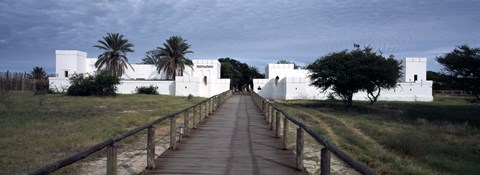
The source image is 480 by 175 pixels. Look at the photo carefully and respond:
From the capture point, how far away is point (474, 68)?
3334cm

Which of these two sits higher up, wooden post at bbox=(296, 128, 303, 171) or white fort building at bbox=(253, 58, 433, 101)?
white fort building at bbox=(253, 58, 433, 101)

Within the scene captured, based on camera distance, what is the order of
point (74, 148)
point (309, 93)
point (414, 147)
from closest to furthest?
1. point (74, 148)
2. point (414, 147)
3. point (309, 93)

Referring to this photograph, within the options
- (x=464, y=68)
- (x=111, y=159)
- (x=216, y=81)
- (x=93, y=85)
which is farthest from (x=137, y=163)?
(x=216, y=81)

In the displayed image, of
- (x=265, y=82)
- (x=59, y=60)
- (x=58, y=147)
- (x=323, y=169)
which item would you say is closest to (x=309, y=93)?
(x=265, y=82)

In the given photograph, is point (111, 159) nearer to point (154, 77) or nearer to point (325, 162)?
point (325, 162)

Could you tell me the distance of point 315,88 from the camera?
204ft

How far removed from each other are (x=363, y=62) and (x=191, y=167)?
34.8 meters

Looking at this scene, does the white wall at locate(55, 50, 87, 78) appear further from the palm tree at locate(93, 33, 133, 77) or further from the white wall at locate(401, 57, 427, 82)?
the white wall at locate(401, 57, 427, 82)

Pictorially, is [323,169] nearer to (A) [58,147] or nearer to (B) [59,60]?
(A) [58,147]

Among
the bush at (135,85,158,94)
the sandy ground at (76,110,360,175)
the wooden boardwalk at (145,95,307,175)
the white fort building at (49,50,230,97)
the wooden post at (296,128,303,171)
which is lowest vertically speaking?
the sandy ground at (76,110,360,175)

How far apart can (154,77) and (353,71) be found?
41.1 metres

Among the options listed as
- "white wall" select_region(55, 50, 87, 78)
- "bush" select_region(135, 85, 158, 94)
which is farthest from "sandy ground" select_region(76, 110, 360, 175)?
"white wall" select_region(55, 50, 87, 78)

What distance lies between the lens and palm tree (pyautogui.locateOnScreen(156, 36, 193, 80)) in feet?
215

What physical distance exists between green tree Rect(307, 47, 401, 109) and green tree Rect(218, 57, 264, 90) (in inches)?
1935
